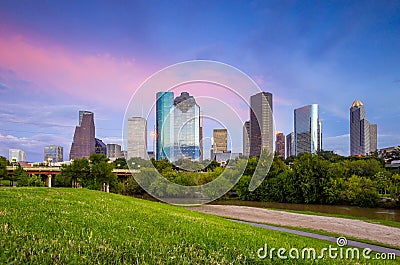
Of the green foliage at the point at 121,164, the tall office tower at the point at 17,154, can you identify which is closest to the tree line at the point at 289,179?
the green foliage at the point at 121,164

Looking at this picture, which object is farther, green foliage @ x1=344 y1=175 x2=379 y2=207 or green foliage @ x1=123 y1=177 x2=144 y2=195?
green foliage @ x1=123 y1=177 x2=144 y2=195

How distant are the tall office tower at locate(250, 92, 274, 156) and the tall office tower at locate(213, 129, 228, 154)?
352cm

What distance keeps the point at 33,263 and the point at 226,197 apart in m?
57.8

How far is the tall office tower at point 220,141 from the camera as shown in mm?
29981

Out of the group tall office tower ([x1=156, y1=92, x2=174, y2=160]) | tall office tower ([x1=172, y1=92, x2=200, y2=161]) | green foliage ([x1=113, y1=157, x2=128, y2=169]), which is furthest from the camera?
green foliage ([x1=113, y1=157, x2=128, y2=169])

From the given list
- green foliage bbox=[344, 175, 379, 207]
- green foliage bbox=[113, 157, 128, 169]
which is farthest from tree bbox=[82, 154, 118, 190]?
green foliage bbox=[344, 175, 379, 207]

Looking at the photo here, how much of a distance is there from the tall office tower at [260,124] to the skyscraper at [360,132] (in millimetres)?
137426

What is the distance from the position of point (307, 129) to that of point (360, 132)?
111 ft

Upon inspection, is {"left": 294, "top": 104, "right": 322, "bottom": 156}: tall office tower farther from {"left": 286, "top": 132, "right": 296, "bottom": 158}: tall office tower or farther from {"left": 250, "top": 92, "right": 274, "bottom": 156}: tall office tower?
{"left": 250, "top": 92, "right": 274, "bottom": 156}: tall office tower

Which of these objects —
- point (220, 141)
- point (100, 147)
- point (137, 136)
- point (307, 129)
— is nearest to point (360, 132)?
point (307, 129)

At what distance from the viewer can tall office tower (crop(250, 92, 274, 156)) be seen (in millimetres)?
28516

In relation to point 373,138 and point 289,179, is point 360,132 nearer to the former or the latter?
point 373,138

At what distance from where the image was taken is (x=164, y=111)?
2673cm

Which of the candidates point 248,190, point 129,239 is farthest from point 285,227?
point 248,190
